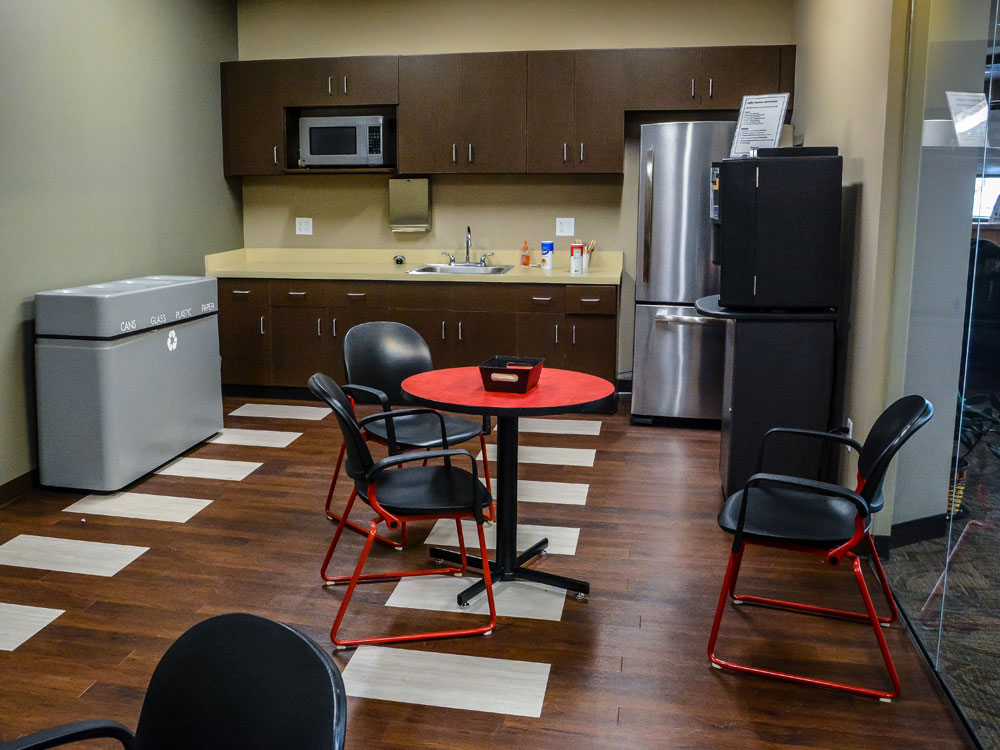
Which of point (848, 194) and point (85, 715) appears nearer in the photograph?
point (85, 715)

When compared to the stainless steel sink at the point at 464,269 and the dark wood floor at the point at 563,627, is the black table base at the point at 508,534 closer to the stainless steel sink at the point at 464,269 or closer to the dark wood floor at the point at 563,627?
the dark wood floor at the point at 563,627

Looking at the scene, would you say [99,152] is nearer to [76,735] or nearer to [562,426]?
[562,426]

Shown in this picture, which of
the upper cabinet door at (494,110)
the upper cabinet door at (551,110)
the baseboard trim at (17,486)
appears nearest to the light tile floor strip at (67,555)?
the baseboard trim at (17,486)

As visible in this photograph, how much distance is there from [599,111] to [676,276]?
120cm

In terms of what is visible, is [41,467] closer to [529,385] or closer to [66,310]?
[66,310]

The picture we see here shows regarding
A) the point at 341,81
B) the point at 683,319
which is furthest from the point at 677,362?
the point at 341,81

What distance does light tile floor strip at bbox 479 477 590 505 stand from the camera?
4164mm

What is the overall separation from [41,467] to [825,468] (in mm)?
3518

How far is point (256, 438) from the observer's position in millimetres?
5148

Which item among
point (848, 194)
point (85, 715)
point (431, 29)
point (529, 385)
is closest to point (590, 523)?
point (529, 385)

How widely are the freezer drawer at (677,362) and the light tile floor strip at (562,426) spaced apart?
1.02ft

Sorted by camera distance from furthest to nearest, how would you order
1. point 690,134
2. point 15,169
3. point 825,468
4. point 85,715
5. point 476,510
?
point 690,134
point 15,169
point 825,468
point 476,510
point 85,715

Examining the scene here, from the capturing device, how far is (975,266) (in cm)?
246

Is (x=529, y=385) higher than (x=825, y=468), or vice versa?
(x=529, y=385)
